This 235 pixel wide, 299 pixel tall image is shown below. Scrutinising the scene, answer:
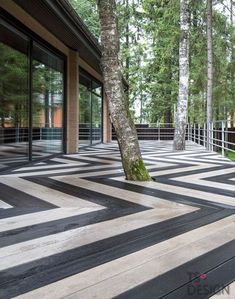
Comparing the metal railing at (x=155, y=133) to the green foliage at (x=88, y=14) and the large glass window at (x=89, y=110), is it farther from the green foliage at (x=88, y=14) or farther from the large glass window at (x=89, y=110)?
the large glass window at (x=89, y=110)

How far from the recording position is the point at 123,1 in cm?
2500

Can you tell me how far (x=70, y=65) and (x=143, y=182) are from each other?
6104 millimetres

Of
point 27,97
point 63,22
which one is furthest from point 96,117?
point 63,22

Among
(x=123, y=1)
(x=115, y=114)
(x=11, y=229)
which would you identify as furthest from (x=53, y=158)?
→ (x=123, y=1)

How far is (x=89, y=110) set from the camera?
14.2 metres

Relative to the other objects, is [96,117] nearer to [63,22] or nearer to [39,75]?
[39,75]

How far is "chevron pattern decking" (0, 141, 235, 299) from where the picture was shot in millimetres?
2227

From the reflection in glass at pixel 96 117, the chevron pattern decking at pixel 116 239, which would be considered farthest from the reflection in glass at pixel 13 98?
the reflection in glass at pixel 96 117

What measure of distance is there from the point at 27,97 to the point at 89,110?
21.5 ft

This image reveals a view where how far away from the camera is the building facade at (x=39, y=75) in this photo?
21.8 ft

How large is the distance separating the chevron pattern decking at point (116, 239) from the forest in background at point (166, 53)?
35.2 ft

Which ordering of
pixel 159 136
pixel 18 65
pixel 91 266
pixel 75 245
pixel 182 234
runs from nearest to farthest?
1. pixel 91 266
2. pixel 75 245
3. pixel 182 234
4. pixel 18 65
5. pixel 159 136

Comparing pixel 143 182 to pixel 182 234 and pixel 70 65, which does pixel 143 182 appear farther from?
pixel 70 65

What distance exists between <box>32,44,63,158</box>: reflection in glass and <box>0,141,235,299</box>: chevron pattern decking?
120 inches
